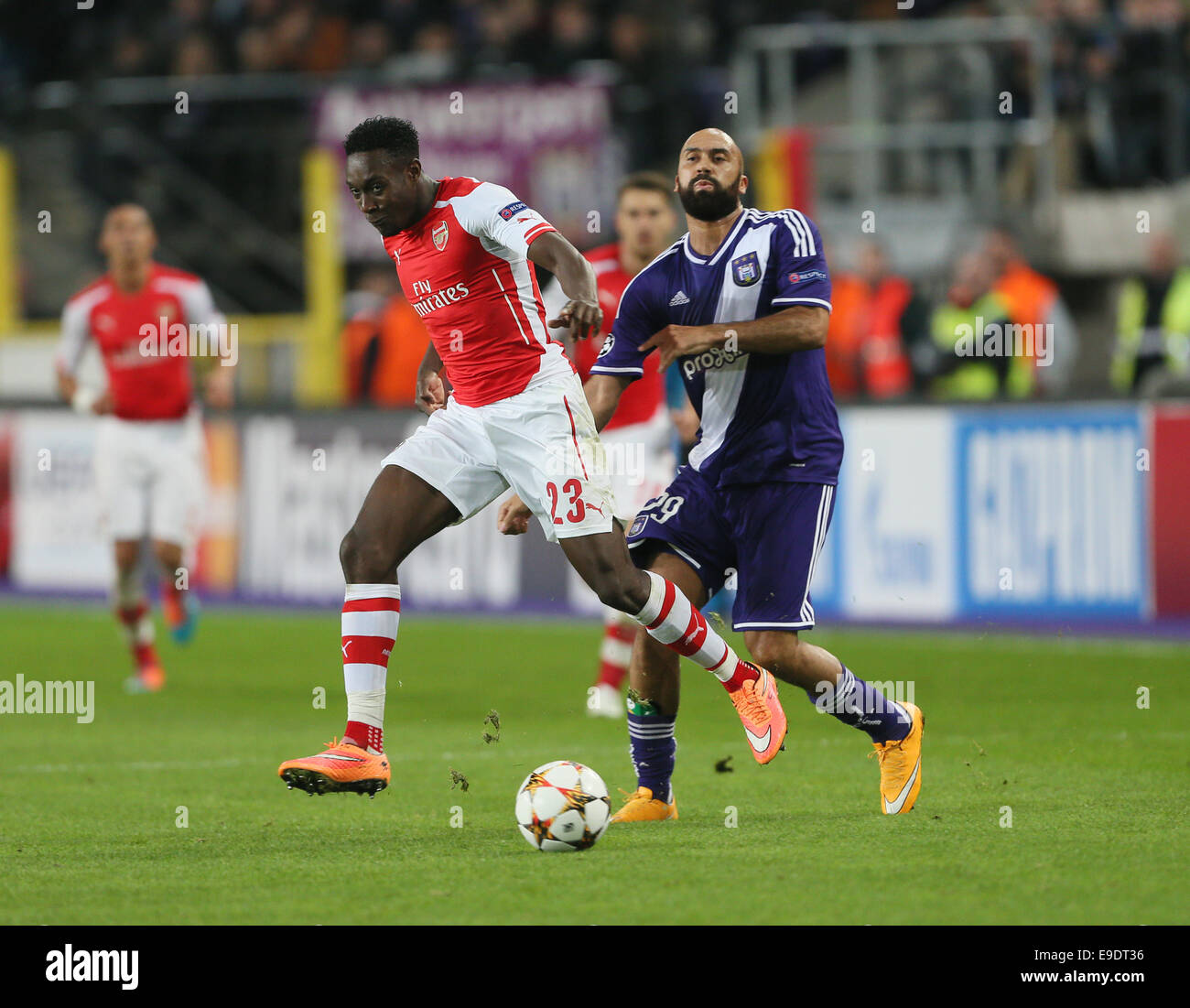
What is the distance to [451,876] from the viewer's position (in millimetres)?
5949

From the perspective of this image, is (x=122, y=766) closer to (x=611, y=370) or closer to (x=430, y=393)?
(x=430, y=393)

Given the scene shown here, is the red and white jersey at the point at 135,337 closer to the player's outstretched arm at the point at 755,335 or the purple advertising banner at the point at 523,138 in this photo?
the player's outstretched arm at the point at 755,335

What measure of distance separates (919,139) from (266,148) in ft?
23.3

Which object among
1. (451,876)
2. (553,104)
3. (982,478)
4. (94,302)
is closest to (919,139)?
(553,104)

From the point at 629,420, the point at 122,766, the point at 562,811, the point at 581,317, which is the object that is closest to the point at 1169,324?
the point at 629,420

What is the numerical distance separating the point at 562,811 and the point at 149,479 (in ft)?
22.3

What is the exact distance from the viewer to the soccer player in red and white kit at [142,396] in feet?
40.5

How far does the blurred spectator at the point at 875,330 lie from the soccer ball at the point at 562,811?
992cm

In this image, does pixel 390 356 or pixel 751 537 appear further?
pixel 390 356

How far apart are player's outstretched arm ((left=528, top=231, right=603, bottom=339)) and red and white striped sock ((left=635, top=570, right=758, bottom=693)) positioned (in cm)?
97

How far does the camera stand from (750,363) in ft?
23.0

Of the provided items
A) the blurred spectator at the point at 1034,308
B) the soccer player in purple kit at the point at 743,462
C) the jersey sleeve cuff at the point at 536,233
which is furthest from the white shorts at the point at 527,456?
the blurred spectator at the point at 1034,308

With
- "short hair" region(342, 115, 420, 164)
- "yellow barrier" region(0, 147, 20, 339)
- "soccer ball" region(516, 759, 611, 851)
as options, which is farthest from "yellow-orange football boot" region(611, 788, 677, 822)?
"yellow barrier" region(0, 147, 20, 339)
